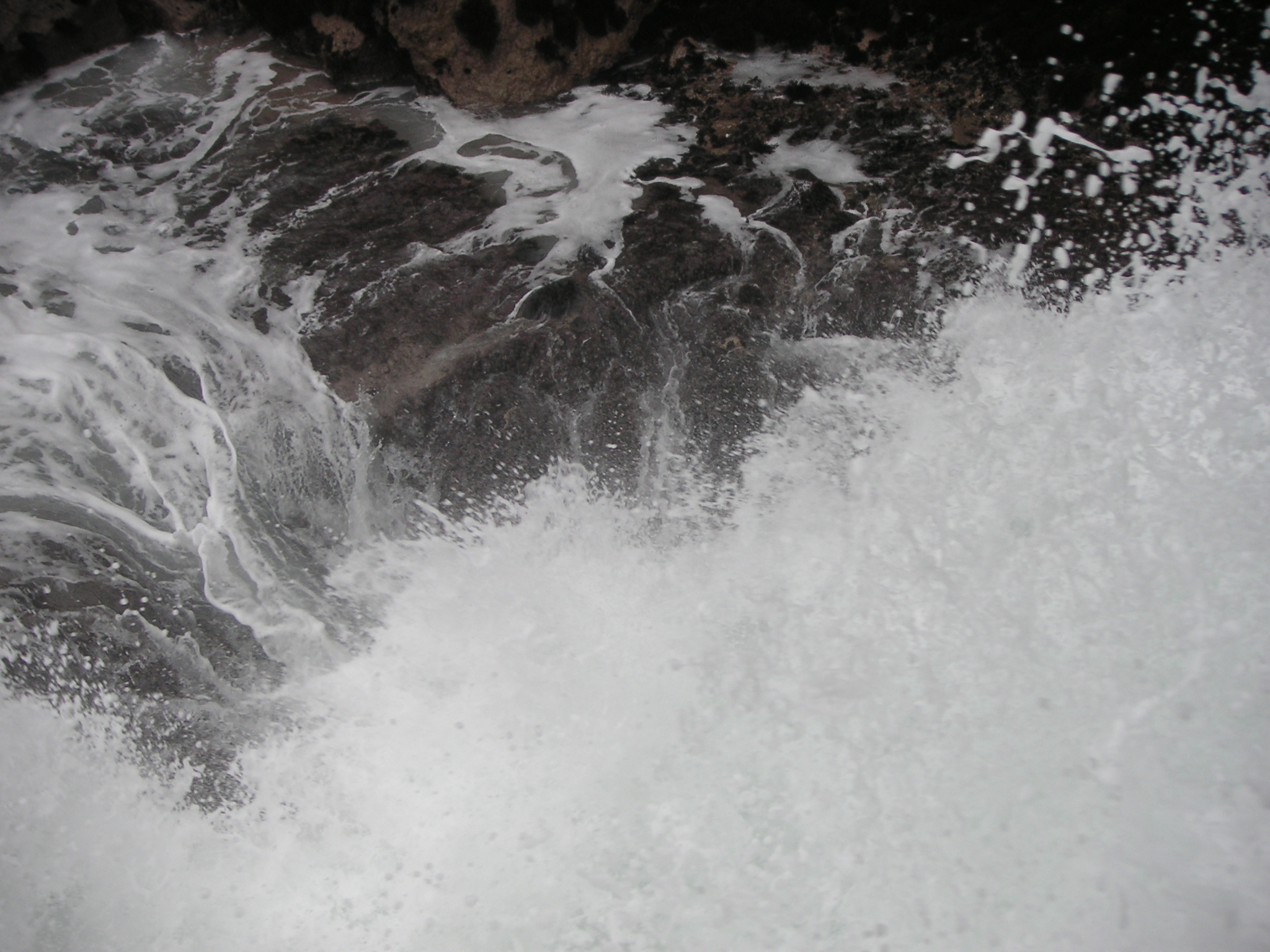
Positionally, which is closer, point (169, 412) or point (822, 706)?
point (822, 706)

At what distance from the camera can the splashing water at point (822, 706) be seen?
10.5 ft

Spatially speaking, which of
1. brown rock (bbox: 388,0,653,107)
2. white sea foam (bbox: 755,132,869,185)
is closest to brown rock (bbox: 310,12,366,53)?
brown rock (bbox: 388,0,653,107)

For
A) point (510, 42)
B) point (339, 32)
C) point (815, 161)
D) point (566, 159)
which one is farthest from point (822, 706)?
point (339, 32)

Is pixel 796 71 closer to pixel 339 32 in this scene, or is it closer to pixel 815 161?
pixel 815 161

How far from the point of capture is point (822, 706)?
3.30m

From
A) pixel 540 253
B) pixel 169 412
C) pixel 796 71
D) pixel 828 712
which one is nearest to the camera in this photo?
pixel 828 712

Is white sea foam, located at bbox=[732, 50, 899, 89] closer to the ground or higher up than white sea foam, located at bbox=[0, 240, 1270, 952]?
higher up

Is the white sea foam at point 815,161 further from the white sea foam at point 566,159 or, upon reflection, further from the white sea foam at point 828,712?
the white sea foam at point 828,712

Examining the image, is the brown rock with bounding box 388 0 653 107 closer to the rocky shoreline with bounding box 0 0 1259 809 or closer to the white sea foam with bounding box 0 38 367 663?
the rocky shoreline with bounding box 0 0 1259 809

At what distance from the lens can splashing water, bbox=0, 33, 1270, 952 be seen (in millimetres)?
3209

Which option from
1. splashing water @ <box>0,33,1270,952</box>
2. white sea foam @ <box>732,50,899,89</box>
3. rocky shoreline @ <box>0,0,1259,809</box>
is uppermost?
white sea foam @ <box>732,50,899,89</box>

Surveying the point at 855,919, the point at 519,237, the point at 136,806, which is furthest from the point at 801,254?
the point at 136,806

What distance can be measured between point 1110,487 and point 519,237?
114 inches

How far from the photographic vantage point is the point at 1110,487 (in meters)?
3.30
